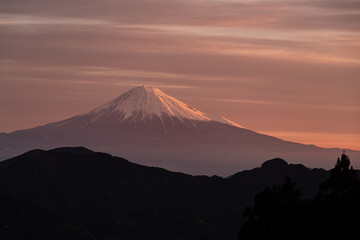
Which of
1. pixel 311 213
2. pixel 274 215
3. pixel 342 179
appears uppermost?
pixel 342 179

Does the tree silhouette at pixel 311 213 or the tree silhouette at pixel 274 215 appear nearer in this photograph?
the tree silhouette at pixel 311 213

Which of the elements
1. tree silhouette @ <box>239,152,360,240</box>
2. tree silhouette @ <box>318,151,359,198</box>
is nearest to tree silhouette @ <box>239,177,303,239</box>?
tree silhouette @ <box>239,152,360,240</box>

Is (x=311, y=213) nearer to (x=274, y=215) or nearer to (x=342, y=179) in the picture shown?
(x=274, y=215)

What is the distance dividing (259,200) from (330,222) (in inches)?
409

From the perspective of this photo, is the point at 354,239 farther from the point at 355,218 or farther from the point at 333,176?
the point at 333,176

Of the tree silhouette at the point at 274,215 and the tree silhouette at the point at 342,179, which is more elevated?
the tree silhouette at the point at 342,179

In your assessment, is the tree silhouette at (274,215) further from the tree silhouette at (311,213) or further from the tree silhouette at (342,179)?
the tree silhouette at (342,179)

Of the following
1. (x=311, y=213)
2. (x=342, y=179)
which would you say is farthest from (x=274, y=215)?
(x=342, y=179)

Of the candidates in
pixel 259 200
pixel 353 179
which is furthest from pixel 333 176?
pixel 259 200

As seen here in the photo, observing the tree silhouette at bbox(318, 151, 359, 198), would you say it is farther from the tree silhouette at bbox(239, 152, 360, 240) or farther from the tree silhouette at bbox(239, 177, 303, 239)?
the tree silhouette at bbox(239, 177, 303, 239)

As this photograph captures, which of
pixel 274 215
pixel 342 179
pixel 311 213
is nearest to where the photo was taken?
pixel 311 213

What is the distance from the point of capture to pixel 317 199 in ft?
318

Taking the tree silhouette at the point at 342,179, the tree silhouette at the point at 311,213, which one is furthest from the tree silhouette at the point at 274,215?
the tree silhouette at the point at 342,179

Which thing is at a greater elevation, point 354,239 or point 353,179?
point 353,179
